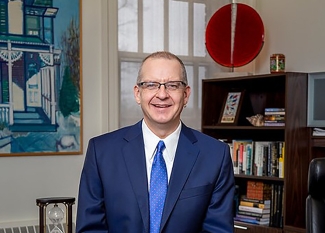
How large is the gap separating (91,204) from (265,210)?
197cm

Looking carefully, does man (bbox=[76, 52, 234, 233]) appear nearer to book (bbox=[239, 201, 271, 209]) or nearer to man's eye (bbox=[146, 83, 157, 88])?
man's eye (bbox=[146, 83, 157, 88])

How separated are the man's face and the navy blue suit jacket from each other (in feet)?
0.44

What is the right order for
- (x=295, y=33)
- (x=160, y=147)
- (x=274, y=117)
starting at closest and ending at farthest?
(x=160, y=147), (x=274, y=117), (x=295, y=33)

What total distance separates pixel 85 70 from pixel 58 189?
2.59 ft

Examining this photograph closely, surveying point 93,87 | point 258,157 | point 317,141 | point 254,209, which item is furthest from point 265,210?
point 93,87

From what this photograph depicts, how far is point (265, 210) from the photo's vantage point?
3.23 meters

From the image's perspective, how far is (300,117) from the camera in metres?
3.07

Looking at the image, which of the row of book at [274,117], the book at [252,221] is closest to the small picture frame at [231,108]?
the row of book at [274,117]

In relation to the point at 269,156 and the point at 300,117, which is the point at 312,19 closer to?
the point at 300,117

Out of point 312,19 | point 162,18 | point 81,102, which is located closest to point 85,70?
point 81,102

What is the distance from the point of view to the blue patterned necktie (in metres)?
1.49

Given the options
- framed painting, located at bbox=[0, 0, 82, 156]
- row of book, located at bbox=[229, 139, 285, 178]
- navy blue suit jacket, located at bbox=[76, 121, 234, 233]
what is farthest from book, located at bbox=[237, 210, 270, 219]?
navy blue suit jacket, located at bbox=[76, 121, 234, 233]

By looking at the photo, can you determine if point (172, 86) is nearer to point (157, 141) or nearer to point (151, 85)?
point (151, 85)

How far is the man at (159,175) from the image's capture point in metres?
1.48
